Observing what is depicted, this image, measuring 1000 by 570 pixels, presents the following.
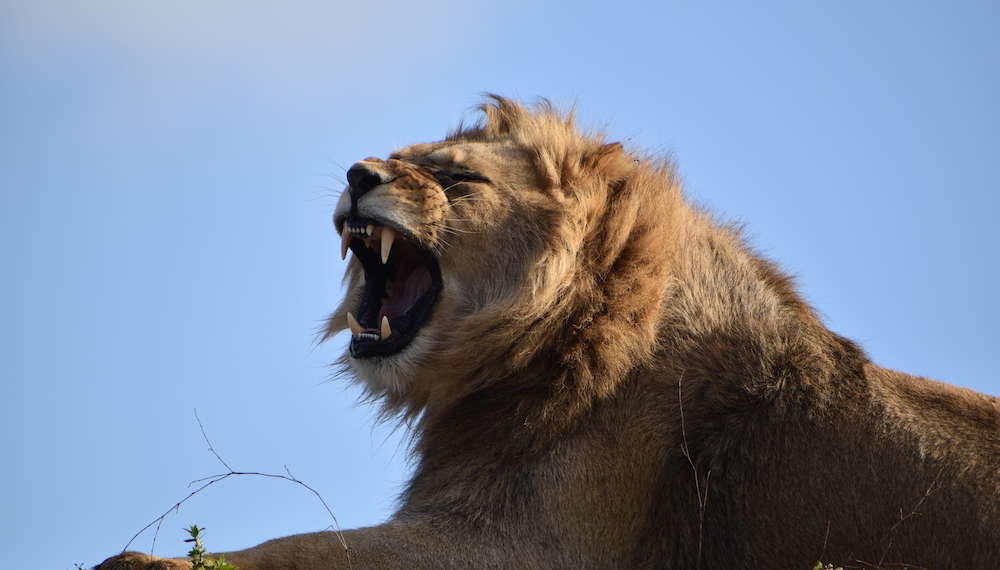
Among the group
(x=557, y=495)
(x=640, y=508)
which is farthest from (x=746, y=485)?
(x=557, y=495)

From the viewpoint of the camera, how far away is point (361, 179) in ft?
21.9

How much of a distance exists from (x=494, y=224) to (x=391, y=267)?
0.81 metres

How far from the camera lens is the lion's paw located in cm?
514

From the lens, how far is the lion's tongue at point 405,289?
279 inches

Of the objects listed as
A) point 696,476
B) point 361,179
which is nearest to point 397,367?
point 361,179

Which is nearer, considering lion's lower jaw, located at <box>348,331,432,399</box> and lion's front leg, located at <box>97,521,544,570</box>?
lion's front leg, located at <box>97,521,544,570</box>

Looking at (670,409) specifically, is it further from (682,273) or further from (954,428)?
(954,428)

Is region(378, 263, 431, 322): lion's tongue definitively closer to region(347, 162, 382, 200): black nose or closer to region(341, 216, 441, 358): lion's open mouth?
region(341, 216, 441, 358): lion's open mouth

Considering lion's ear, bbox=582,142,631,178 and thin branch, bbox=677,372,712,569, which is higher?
lion's ear, bbox=582,142,631,178

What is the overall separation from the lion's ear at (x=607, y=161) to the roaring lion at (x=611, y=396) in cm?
2

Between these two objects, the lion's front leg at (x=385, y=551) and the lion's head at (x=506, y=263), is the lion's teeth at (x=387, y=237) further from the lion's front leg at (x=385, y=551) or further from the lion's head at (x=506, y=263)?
the lion's front leg at (x=385, y=551)

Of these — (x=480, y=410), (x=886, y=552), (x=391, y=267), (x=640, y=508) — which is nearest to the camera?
(x=886, y=552)

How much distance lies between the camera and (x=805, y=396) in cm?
584

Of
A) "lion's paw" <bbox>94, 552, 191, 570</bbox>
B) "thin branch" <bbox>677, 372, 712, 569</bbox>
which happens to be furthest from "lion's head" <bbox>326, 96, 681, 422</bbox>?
"lion's paw" <bbox>94, 552, 191, 570</bbox>
